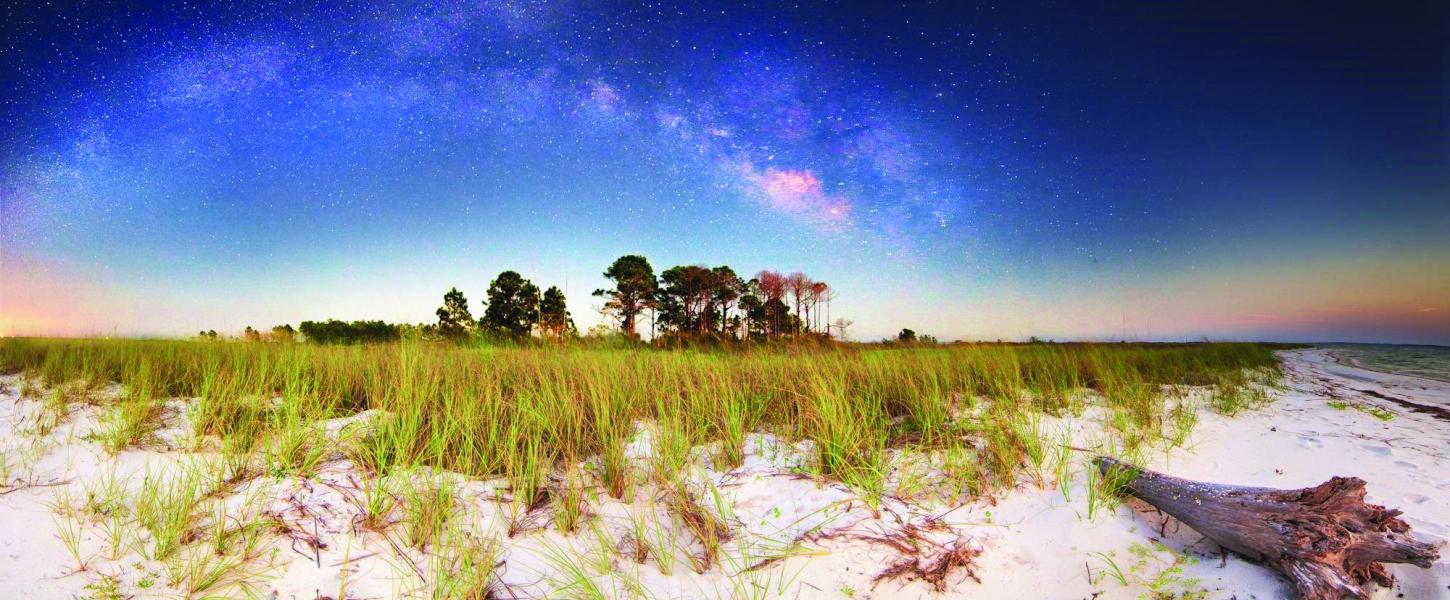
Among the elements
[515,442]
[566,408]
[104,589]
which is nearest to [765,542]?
[515,442]

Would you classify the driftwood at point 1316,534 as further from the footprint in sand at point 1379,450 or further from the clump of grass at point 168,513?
the clump of grass at point 168,513

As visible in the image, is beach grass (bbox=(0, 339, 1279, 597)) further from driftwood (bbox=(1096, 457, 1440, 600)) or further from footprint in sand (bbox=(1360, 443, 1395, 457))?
footprint in sand (bbox=(1360, 443, 1395, 457))

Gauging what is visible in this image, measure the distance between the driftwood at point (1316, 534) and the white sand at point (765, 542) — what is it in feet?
0.35

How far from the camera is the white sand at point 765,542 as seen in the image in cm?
260

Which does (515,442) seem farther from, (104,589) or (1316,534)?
(1316,534)

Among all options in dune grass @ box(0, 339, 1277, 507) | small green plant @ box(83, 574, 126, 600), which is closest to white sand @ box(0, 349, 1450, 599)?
small green plant @ box(83, 574, 126, 600)

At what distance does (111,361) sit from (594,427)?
5.84 meters

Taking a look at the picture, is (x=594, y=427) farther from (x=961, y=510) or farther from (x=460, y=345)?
(x=460, y=345)

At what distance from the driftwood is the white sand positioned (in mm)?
105

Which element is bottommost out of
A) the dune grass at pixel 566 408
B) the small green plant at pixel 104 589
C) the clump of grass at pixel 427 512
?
the small green plant at pixel 104 589

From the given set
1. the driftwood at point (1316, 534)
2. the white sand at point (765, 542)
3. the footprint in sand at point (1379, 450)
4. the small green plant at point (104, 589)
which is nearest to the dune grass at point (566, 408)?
the white sand at point (765, 542)

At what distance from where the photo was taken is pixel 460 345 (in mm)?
7551

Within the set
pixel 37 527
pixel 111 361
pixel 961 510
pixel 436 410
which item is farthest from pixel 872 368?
pixel 111 361

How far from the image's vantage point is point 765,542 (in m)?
3.03
